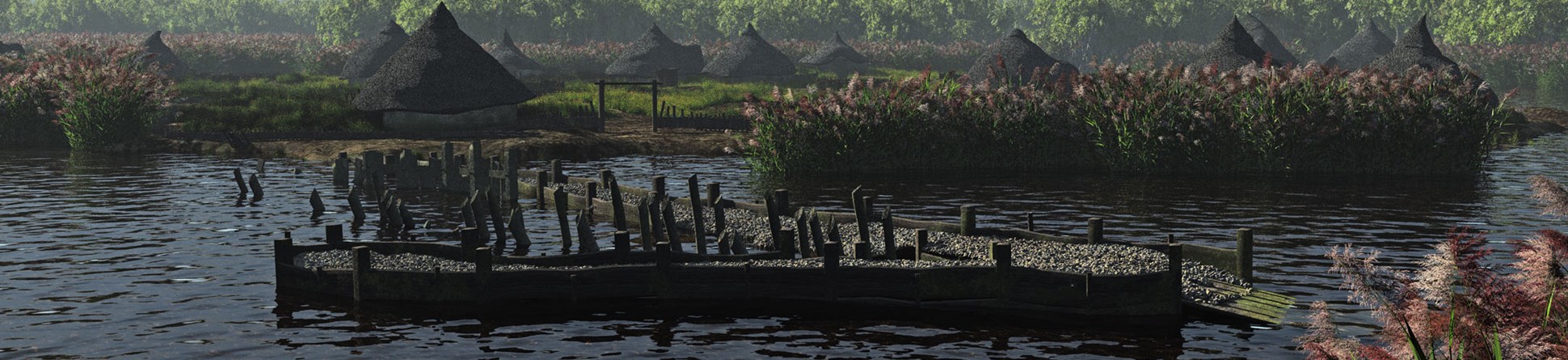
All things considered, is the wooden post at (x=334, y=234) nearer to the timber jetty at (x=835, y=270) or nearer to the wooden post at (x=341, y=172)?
the timber jetty at (x=835, y=270)

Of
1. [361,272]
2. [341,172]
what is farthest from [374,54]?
[361,272]

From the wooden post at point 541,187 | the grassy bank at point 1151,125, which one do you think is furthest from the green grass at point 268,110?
the wooden post at point 541,187

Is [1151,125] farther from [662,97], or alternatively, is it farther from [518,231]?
[662,97]

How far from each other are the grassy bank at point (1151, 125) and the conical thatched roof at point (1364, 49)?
35.5 metres

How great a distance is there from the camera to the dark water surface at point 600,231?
14.5 m

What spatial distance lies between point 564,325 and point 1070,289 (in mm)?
5072

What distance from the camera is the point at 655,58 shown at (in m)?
69.9

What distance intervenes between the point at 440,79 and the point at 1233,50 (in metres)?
21.6

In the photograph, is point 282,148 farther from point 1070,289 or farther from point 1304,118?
point 1070,289

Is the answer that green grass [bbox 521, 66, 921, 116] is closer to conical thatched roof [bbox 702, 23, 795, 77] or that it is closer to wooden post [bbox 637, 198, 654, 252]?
conical thatched roof [bbox 702, 23, 795, 77]

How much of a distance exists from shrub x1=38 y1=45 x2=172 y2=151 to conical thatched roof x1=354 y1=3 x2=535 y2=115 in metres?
5.35

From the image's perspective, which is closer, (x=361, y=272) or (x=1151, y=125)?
(x=361, y=272)

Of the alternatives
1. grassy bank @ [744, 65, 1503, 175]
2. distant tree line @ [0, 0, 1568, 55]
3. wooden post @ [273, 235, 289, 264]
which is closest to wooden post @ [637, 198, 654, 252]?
wooden post @ [273, 235, 289, 264]

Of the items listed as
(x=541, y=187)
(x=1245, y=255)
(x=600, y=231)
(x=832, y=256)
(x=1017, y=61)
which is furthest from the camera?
(x=1017, y=61)
